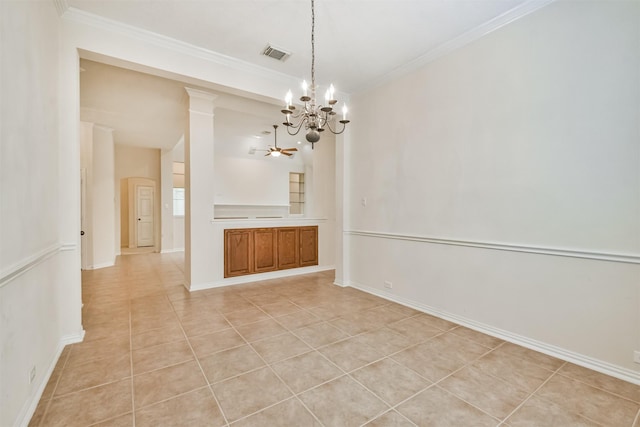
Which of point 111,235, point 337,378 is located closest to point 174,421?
point 337,378

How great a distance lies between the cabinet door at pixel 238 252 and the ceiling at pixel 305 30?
237 cm

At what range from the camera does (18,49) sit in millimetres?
1632

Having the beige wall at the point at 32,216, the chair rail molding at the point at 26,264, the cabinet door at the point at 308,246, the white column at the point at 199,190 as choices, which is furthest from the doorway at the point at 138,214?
the chair rail molding at the point at 26,264

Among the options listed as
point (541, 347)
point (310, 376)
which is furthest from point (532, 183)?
point (310, 376)

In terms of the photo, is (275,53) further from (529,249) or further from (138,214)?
(138,214)

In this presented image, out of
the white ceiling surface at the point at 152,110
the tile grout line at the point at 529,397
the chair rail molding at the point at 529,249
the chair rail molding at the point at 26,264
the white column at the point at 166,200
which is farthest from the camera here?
the white column at the point at 166,200

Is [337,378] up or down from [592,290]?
down

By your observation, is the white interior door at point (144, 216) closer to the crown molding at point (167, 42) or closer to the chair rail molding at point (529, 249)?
the crown molding at point (167, 42)

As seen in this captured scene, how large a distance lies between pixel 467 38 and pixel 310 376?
356 cm

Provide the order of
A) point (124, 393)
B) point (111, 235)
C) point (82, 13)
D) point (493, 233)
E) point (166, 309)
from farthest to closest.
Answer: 1. point (111, 235)
2. point (166, 309)
3. point (493, 233)
4. point (82, 13)
5. point (124, 393)

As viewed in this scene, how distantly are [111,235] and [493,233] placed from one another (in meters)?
7.44

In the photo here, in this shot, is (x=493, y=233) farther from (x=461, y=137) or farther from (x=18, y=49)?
(x=18, y=49)

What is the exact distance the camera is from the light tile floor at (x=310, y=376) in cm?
172

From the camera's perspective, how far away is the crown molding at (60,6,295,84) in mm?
2672
